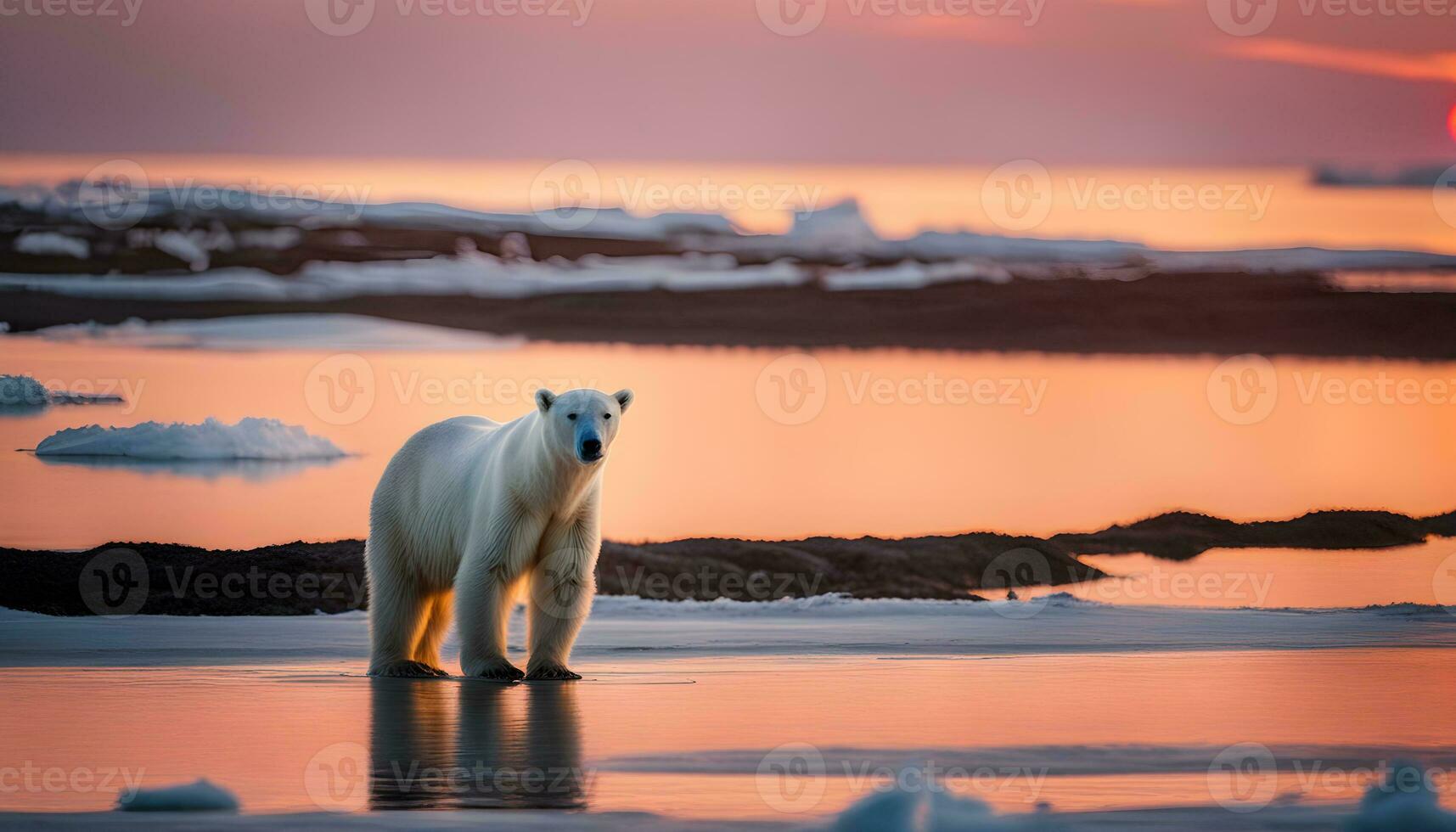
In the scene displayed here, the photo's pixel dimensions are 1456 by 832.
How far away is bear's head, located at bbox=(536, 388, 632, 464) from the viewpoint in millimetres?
10266

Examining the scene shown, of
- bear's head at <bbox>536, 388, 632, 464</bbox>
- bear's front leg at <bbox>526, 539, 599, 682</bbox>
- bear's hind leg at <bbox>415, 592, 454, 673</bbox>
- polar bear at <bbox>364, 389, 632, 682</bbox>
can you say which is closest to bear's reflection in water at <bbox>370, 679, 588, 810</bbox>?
bear's front leg at <bbox>526, 539, 599, 682</bbox>

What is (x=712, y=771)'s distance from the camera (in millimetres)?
7016

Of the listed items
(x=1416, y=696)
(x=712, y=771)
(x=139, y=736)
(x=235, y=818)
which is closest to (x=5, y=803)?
(x=235, y=818)

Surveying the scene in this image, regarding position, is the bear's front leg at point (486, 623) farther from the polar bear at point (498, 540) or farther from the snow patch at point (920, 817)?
the snow patch at point (920, 817)

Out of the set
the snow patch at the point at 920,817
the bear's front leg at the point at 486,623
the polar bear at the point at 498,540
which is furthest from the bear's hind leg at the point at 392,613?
the snow patch at the point at 920,817

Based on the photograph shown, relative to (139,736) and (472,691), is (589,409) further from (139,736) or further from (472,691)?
(139,736)

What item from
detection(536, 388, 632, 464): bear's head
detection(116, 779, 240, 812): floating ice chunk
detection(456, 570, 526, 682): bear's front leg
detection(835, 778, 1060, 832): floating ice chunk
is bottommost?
detection(835, 778, 1060, 832): floating ice chunk

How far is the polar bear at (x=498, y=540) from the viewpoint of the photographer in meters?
10.7

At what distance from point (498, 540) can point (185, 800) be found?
481 centimetres

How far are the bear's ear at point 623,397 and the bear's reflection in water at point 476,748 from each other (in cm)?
180

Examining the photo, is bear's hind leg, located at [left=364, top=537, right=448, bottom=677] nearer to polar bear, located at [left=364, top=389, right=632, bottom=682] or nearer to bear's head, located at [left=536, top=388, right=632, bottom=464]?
polar bear, located at [left=364, top=389, right=632, bottom=682]

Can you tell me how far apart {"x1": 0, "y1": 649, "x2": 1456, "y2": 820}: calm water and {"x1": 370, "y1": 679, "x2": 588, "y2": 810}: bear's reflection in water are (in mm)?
21

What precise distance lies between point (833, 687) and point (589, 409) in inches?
85.7

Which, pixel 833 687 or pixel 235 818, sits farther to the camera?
pixel 833 687
